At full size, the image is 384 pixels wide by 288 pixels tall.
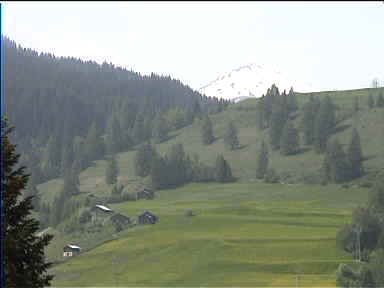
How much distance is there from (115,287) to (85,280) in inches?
502

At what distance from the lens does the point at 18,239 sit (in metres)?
21.9

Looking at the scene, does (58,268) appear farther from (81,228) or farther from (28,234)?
(28,234)

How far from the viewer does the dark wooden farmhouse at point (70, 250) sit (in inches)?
6211

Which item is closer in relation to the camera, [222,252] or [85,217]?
[222,252]

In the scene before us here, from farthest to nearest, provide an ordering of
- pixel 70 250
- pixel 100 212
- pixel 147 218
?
pixel 100 212 < pixel 147 218 < pixel 70 250

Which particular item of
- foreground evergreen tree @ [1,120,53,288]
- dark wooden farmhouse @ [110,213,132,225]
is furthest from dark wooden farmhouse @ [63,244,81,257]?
foreground evergreen tree @ [1,120,53,288]

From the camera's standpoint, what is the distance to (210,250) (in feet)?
456

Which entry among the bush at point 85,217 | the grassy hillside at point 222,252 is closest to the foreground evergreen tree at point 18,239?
the grassy hillside at point 222,252

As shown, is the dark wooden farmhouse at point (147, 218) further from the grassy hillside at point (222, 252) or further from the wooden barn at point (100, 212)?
the wooden barn at point (100, 212)

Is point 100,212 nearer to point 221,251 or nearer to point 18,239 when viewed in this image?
point 221,251

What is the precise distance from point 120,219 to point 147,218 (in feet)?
21.0

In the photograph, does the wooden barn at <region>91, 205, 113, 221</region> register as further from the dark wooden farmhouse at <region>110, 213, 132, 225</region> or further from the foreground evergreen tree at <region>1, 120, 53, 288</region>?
the foreground evergreen tree at <region>1, 120, 53, 288</region>

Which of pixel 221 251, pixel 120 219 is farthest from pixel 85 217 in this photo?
pixel 221 251

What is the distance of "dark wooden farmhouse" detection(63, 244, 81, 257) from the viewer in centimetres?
15776
